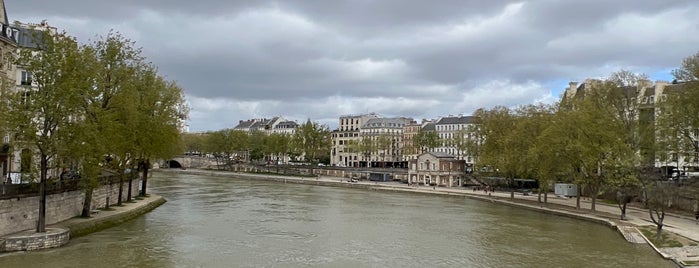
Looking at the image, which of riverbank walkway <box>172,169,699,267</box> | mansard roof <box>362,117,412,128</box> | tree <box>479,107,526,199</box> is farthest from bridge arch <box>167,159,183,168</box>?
tree <box>479,107,526,199</box>

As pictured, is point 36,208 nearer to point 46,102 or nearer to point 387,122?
point 46,102

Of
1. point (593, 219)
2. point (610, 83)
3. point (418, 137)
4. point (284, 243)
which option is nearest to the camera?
point (284, 243)

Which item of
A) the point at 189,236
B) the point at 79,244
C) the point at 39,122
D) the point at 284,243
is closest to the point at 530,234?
the point at 284,243

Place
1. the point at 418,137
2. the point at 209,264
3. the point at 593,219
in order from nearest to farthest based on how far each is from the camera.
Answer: the point at 209,264, the point at 593,219, the point at 418,137

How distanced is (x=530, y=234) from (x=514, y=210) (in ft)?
60.8

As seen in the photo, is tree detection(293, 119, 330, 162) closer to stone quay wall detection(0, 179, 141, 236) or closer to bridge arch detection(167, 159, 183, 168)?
bridge arch detection(167, 159, 183, 168)

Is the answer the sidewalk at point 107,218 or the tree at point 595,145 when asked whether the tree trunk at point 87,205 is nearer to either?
the sidewalk at point 107,218

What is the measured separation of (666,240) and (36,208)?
37388 millimetres

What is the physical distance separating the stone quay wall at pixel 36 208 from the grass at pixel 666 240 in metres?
36.5

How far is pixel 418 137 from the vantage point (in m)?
127

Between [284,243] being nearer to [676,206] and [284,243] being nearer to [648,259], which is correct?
[648,259]

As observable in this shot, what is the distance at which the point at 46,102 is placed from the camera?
28859 mm

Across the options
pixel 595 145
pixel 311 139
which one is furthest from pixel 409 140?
pixel 595 145

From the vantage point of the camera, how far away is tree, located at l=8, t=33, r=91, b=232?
94.2 ft
